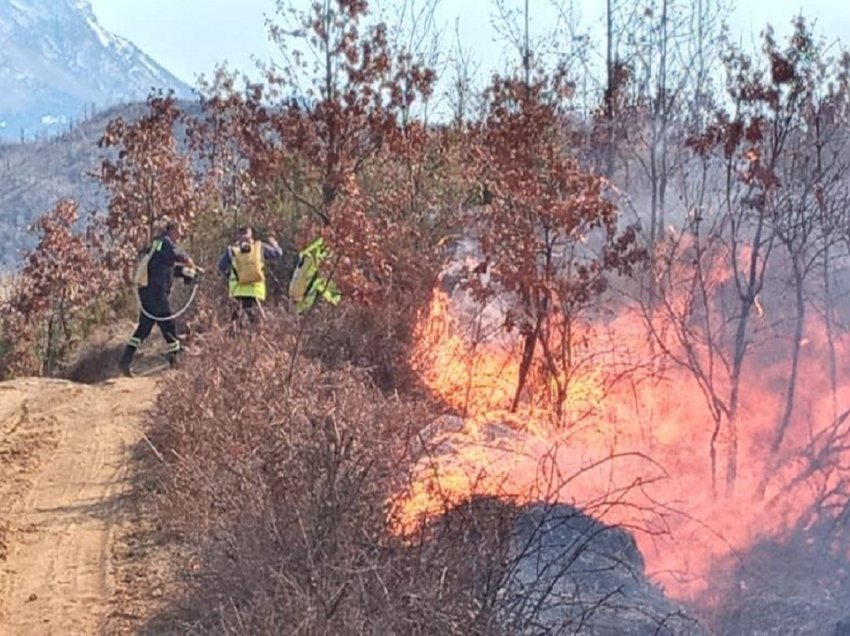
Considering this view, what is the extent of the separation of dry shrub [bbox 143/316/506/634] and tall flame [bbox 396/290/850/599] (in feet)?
9.00

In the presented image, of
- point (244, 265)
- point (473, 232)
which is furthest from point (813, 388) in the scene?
point (244, 265)

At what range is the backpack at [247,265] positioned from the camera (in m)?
15.7

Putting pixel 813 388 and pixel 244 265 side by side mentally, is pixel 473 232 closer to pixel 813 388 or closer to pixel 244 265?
pixel 244 265

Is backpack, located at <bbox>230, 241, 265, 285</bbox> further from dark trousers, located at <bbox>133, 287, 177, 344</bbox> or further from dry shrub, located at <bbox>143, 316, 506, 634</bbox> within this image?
dry shrub, located at <bbox>143, 316, 506, 634</bbox>

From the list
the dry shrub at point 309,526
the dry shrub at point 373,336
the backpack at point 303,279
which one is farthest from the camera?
the backpack at point 303,279

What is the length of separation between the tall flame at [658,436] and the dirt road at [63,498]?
318 cm

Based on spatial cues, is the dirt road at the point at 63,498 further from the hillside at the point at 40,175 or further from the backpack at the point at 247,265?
the hillside at the point at 40,175

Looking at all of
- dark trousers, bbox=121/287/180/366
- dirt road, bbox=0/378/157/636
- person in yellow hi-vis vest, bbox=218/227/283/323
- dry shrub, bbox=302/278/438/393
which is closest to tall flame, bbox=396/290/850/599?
dry shrub, bbox=302/278/438/393

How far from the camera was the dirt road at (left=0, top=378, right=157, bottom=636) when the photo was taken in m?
7.60

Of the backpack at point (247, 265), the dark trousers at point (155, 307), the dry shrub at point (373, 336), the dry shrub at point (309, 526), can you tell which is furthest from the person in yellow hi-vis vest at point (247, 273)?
the dry shrub at point (309, 526)

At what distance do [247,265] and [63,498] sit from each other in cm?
620

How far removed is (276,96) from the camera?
65.8 ft

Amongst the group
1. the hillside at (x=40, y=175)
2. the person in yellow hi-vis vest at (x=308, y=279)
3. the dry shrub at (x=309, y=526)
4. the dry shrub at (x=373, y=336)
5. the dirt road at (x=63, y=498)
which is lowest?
the dirt road at (x=63, y=498)

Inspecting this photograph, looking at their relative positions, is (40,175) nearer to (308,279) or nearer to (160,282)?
(160,282)
